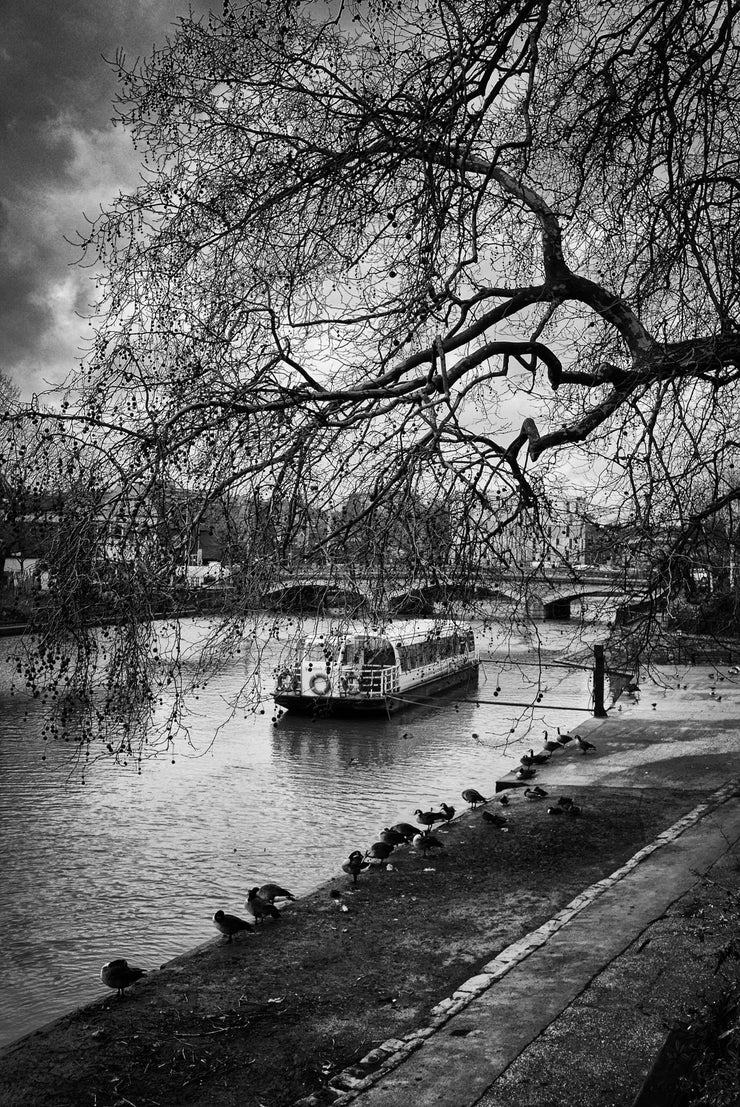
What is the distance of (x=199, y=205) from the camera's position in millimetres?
6254

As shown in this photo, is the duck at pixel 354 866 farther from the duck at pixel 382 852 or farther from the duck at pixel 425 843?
the duck at pixel 425 843

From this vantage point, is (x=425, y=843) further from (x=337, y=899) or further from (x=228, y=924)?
(x=228, y=924)

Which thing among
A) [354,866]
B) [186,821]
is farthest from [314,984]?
[186,821]

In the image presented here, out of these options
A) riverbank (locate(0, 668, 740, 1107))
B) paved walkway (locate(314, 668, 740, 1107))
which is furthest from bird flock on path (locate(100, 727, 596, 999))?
paved walkway (locate(314, 668, 740, 1107))

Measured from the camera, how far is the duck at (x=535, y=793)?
15.7 metres

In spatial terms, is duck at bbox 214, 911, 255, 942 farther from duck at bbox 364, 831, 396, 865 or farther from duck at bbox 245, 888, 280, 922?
duck at bbox 364, 831, 396, 865

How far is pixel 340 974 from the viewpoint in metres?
9.15

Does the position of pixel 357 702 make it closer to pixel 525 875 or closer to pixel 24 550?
pixel 525 875

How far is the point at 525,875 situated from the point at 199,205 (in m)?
9.00

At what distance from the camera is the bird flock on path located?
9266 millimetres

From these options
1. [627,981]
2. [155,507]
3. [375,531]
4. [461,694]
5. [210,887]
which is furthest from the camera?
[461,694]

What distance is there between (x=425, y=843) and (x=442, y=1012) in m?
5.47

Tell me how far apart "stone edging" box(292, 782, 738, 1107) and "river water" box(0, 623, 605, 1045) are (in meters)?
2.01

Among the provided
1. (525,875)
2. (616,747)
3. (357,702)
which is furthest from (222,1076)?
(357,702)
